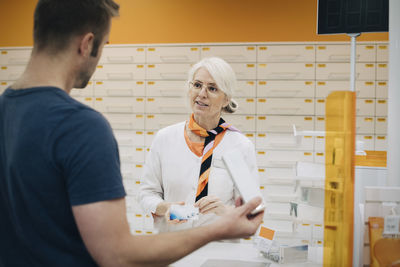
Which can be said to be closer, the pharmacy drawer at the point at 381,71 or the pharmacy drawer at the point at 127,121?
the pharmacy drawer at the point at 381,71

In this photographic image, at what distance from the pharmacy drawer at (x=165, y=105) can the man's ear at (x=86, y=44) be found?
339cm

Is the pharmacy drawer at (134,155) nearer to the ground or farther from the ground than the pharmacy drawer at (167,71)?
nearer to the ground

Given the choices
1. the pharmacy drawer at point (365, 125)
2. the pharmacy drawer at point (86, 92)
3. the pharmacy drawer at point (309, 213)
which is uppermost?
the pharmacy drawer at point (86, 92)

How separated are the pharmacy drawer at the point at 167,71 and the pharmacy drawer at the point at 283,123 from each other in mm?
994

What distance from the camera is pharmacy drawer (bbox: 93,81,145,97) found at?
14.5 feet

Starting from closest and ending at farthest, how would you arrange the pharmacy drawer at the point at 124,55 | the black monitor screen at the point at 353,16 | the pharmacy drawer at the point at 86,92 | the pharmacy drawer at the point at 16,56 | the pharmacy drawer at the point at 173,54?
1. the black monitor screen at the point at 353,16
2. the pharmacy drawer at the point at 173,54
3. the pharmacy drawer at the point at 124,55
4. the pharmacy drawer at the point at 86,92
5. the pharmacy drawer at the point at 16,56

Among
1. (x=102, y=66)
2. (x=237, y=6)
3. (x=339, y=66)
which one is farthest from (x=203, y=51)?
(x=339, y=66)

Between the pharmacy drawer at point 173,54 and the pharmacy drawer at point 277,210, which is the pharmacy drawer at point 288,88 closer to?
the pharmacy drawer at point 173,54

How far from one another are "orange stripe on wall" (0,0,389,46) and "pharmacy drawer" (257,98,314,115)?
28.1 inches

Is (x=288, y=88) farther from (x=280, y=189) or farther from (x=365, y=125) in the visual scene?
(x=280, y=189)

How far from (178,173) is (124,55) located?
8.99 ft

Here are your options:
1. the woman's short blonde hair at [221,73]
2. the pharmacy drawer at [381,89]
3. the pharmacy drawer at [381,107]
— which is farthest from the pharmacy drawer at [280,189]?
the woman's short blonde hair at [221,73]

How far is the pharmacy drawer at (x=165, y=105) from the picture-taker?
427 cm

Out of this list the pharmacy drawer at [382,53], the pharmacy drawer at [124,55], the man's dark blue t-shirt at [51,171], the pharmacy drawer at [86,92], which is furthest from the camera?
the pharmacy drawer at [86,92]
